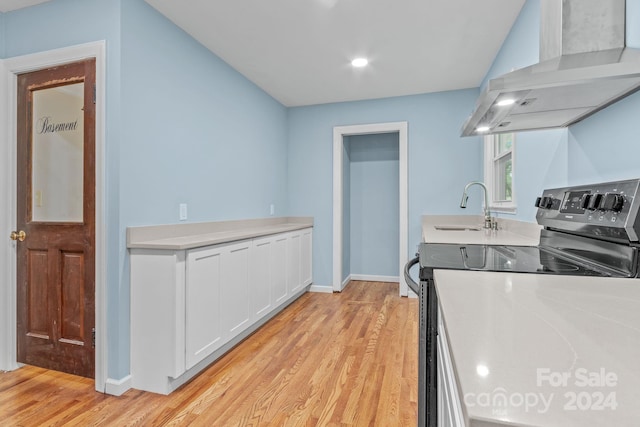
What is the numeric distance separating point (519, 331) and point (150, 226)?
7.28 ft

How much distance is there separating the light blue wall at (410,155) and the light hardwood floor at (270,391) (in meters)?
1.65

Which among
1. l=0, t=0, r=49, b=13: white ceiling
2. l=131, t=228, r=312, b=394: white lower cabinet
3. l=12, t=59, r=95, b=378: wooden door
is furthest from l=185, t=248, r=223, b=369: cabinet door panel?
l=0, t=0, r=49, b=13: white ceiling

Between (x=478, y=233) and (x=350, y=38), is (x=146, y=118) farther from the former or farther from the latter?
(x=478, y=233)

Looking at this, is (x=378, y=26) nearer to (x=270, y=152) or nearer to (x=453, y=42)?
(x=453, y=42)

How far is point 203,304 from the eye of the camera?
217 centimetres

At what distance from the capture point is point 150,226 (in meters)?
2.19

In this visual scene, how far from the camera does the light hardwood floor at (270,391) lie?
172cm

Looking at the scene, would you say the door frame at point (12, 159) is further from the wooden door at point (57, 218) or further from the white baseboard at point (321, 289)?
the white baseboard at point (321, 289)

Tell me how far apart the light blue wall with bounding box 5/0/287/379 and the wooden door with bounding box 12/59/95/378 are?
0.60 ft

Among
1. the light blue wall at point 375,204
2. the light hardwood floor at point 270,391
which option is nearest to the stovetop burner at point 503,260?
the light hardwood floor at point 270,391

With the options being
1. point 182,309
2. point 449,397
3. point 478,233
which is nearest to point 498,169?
point 478,233

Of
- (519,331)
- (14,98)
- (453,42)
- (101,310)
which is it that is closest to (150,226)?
(101,310)

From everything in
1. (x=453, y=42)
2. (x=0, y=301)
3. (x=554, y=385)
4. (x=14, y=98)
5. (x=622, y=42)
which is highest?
(x=453, y=42)

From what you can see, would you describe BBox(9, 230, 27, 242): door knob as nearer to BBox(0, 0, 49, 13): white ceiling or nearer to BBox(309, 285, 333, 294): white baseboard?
BBox(0, 0, 49, 13): white ceiling
